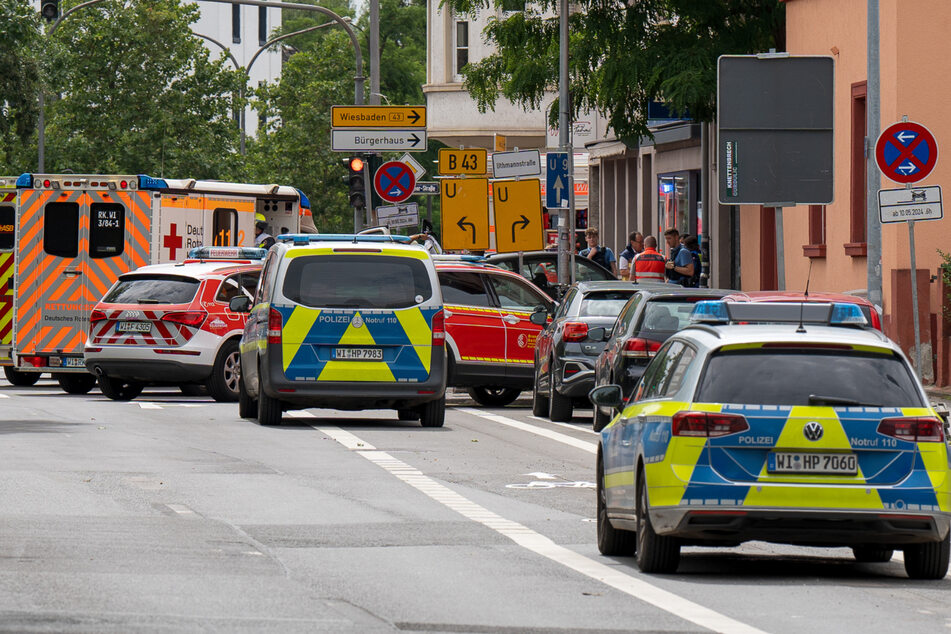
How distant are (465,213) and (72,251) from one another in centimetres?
625

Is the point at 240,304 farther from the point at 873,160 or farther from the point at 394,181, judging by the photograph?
the point at 394,181

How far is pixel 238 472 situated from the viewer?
15773mm

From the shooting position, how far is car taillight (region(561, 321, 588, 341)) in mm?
21625

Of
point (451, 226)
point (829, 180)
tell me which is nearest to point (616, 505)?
point (829, 180)

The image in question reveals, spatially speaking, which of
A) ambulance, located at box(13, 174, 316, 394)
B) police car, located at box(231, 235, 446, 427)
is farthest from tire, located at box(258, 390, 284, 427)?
ambulance, located at box(13, 174, 316, 394)

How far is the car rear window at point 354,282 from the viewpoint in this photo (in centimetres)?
2042

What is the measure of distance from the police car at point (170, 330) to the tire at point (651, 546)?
14.3m

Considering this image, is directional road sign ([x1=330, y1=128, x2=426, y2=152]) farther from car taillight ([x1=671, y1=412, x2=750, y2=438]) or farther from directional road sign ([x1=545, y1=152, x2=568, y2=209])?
car taillight ([x1=671, y1=412, x2=750, y2=438])

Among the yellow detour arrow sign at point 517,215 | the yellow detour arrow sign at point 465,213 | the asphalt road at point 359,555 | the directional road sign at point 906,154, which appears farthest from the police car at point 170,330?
the directional road sign at point 906,154

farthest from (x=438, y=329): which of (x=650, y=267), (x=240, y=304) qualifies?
(x=650, y=267)

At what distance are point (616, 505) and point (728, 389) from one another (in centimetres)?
116

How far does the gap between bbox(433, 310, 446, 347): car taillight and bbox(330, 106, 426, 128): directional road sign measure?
1181 centimetres

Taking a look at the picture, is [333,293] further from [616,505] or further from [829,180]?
[616,505]

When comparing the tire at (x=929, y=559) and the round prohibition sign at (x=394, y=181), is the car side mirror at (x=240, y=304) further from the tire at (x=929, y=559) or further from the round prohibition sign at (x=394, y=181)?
the tire at (x=929, y=559)
